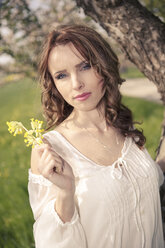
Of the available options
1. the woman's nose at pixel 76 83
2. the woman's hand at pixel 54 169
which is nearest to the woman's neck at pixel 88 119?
the woman's nose at pixel 76 83

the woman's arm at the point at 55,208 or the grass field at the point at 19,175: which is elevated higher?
the woman's arm at the point at 55,208

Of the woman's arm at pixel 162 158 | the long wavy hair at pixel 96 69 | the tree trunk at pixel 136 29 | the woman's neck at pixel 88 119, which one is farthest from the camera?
the woman's arm at pixel 162 158

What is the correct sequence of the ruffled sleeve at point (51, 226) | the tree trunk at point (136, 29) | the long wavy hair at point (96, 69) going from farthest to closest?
the tree trunk at point (136, 29) < the long wavy hair at point (96, 69) < the ruffled sleeve at point (51, 226)

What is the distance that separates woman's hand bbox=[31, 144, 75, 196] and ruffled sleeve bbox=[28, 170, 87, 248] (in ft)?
0.74

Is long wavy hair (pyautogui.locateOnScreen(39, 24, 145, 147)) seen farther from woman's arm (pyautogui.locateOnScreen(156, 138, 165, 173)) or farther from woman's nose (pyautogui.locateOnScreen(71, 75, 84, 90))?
woman's arm (pyautogui.locateOnScreen(156, 138, 165, 173))

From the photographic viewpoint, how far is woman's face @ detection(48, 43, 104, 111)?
195 centimetres

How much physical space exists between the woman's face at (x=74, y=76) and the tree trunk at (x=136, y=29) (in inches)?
22.7

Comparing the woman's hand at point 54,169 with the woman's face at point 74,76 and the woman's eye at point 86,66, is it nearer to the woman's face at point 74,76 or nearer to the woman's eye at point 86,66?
the woman's face at point 74,76

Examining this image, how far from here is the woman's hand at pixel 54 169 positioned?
1615 millimetres

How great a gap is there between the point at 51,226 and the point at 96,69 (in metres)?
1.07

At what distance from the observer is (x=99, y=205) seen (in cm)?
192

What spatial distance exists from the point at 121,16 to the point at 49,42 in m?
0.73

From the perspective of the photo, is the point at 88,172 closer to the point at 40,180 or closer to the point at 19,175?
the point at 40,180

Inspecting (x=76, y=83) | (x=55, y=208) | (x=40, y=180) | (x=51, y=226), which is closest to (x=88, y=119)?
(x=76, y=83)
